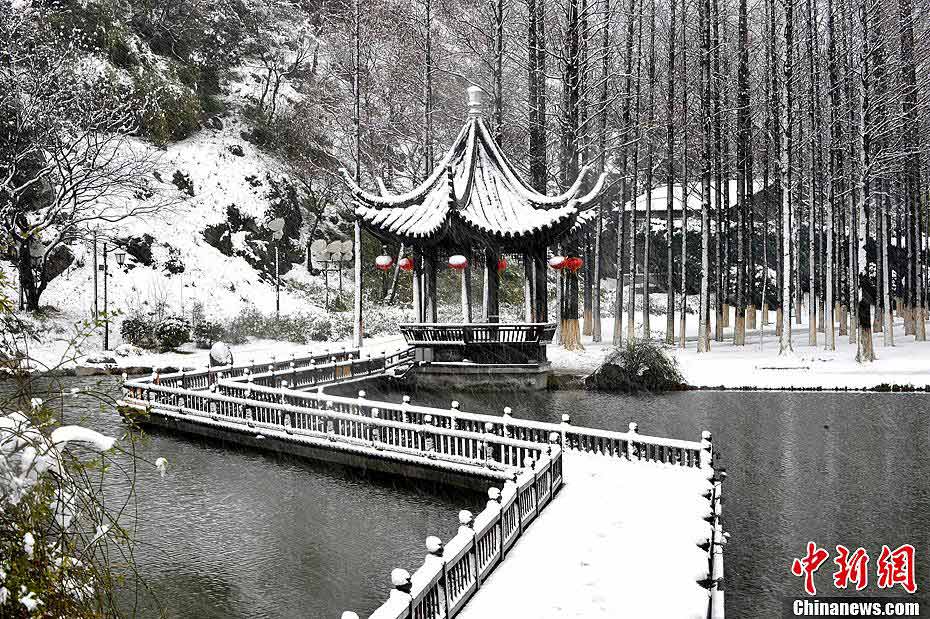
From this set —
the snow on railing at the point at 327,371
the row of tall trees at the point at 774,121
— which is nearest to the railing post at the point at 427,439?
the snow on railing at the point at 327,371

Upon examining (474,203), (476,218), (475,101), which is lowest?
(476,218)

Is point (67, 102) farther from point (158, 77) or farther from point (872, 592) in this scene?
point (872, 592)

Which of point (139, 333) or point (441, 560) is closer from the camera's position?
point (441, 560)

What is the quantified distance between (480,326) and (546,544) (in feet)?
48.4

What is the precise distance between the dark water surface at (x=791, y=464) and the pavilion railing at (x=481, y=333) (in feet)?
6.71

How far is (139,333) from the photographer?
31.2 m

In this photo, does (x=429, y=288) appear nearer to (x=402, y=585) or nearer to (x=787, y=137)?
(x=787, y=137)

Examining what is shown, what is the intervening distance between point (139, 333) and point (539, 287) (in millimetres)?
17027

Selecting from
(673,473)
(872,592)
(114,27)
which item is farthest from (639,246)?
(872,592)

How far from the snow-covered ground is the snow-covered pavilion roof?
5.61 meters

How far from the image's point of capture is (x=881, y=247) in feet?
95.2

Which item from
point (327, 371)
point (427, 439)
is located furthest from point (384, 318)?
point (427, 439)

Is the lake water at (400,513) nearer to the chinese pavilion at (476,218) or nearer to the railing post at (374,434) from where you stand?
the railing post at (374,434)

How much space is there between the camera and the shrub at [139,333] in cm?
3092
